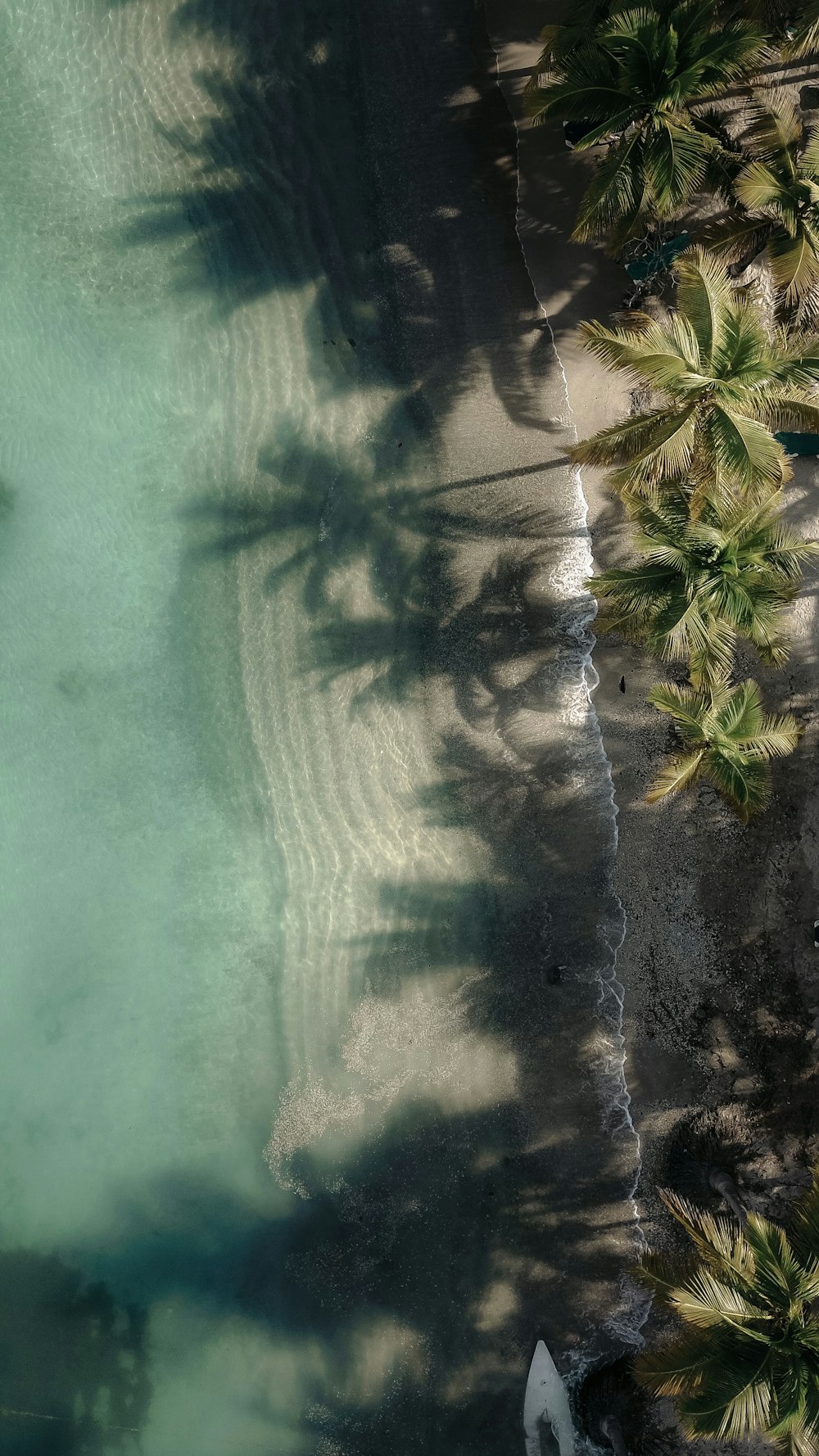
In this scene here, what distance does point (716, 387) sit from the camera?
804cm

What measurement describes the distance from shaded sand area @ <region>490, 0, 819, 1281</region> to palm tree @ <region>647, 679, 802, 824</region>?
1.52 metres

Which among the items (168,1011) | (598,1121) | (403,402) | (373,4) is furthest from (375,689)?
(373,4)

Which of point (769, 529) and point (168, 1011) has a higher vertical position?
point (769, 529)

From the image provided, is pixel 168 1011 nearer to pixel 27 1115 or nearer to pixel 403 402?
pixel 27 1115

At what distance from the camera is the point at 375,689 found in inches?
446

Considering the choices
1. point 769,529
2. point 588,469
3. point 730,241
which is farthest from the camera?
point 588,469

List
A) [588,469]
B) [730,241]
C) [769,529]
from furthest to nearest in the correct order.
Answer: [588,469] → [730,241] → [769,529]

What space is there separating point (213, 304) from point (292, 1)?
12.2 ft

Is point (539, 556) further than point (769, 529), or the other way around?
point (539, 556)

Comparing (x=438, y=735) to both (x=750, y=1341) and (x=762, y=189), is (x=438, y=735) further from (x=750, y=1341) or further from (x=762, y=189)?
(x=750, y=1341)

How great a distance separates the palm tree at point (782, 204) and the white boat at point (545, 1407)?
474 inches

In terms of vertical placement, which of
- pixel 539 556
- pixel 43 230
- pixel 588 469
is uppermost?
pixel 43 230

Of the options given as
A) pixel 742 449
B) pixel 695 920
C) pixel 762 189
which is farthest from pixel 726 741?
pixel 762 189

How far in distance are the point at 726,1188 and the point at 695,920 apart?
9.94 feet
